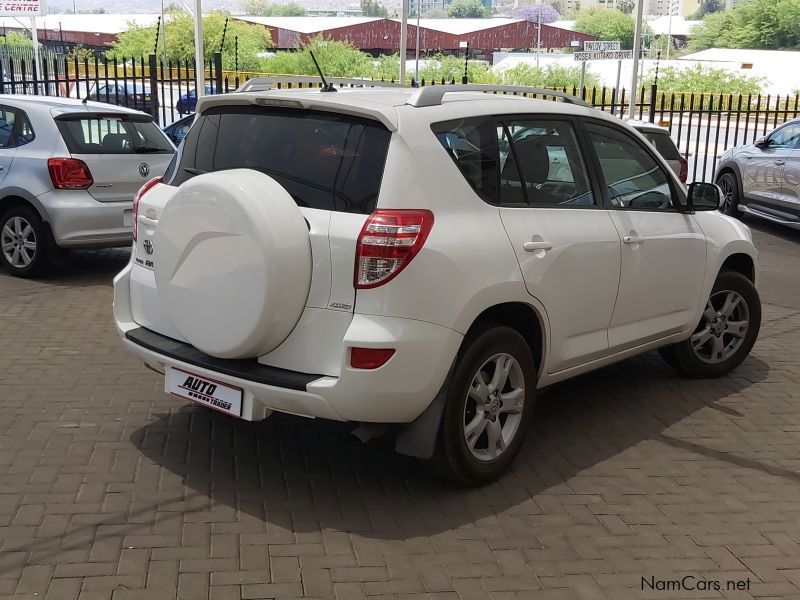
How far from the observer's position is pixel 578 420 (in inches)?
226

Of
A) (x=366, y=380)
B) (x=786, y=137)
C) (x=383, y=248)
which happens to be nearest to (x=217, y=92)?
(x=786, y=137)

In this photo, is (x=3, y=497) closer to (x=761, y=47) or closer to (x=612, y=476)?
(x=612, y=476)

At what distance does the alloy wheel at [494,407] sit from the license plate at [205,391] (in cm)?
104

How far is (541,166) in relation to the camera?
498 centimetres

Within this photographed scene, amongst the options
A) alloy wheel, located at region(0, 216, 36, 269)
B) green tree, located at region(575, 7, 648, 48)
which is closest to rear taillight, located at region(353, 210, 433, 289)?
alloy wheel, located at region(0, 216, 36, 269)

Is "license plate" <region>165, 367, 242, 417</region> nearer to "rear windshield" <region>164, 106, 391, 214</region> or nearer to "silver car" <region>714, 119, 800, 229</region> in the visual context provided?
"rear windshield" <region>164, 106, 391, 214</region>

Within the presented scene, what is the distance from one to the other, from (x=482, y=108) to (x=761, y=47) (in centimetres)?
11149

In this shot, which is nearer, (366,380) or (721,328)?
(366,380)

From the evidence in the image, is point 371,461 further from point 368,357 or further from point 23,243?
point 23,243

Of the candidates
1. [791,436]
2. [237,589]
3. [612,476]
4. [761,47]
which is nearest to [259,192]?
[237,589]

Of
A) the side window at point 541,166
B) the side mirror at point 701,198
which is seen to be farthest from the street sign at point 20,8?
the side window at point 541,166

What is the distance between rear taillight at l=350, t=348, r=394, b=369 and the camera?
160 inches

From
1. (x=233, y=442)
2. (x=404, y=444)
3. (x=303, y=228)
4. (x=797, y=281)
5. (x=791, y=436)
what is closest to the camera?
(x=303, y=228)

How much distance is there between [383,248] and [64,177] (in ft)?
19.2
